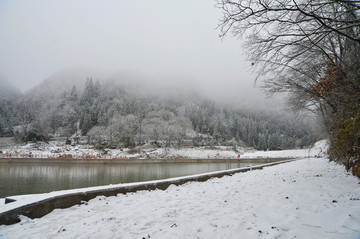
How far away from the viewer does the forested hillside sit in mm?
56938

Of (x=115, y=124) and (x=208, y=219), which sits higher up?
(x=115, y=124)

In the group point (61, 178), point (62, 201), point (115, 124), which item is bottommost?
point (61, 178)

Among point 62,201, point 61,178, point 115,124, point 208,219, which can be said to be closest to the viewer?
point 208,219

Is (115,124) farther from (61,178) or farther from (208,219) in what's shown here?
(208,219)

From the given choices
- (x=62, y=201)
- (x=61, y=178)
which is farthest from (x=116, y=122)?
(x=62, y=201)

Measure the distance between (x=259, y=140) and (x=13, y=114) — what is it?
119972mm

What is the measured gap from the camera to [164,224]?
2.91 metres

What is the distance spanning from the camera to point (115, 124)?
56.2m

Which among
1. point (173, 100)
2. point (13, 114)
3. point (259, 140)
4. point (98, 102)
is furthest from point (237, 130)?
point (13, 114)

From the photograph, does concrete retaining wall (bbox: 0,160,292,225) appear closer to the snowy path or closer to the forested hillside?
the snowy path

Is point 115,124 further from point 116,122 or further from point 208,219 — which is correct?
point 208,219

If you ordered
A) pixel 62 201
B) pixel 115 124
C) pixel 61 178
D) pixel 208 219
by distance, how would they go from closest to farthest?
1. pixel 208 219
2. pixel 62 201
3. pixel 61 178
4. pixel 115 124

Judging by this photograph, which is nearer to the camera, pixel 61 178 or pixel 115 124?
pixel 61 178

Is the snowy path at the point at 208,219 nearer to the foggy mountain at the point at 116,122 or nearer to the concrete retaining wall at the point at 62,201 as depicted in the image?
the concrete retaining wall at the point at 62,201
